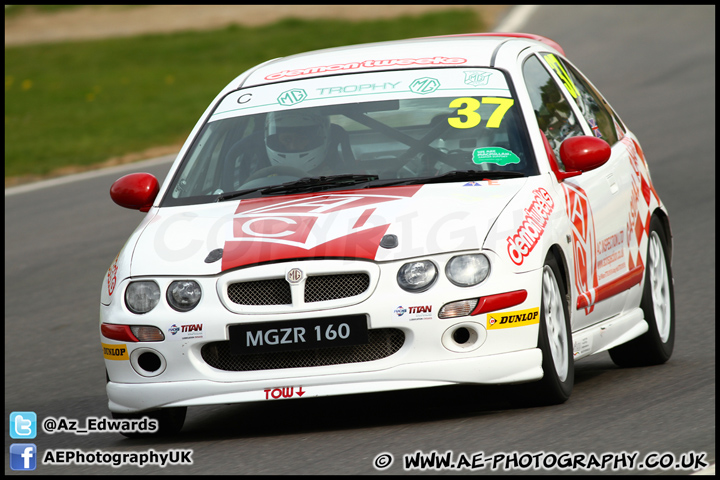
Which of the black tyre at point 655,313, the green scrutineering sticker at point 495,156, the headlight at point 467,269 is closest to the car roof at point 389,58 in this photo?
the green scrutineering sticker at point 495,156

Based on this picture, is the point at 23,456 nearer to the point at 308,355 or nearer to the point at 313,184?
the point at 308,355

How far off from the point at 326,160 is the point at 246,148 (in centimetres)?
49

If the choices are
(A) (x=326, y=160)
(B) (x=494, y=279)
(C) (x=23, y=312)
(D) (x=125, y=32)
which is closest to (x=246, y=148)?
(A) (x=326, y=160)

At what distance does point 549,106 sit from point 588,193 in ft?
1.95

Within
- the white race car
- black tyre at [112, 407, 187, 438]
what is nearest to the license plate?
the white race car

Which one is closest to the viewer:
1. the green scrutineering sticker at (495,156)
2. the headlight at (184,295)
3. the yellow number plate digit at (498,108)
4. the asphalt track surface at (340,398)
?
the asphalt track surface at (340,398)

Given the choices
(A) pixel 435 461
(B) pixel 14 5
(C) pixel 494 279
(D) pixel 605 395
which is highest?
(C) pixel 494 279

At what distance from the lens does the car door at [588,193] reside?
645 cm

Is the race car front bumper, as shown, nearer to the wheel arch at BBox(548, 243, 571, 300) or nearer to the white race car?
the white race car

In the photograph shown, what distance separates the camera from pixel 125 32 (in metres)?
36.9

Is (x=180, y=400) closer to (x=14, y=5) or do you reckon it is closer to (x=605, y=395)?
(x=605, y=395)

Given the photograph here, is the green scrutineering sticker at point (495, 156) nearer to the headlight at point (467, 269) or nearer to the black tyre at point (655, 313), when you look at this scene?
the headlight at point (467, 269)

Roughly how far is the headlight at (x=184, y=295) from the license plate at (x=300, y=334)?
0.67 ft

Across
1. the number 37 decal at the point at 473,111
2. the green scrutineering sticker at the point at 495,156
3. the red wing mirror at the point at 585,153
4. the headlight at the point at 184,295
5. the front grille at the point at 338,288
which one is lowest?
the headlight at the point at 184,295
